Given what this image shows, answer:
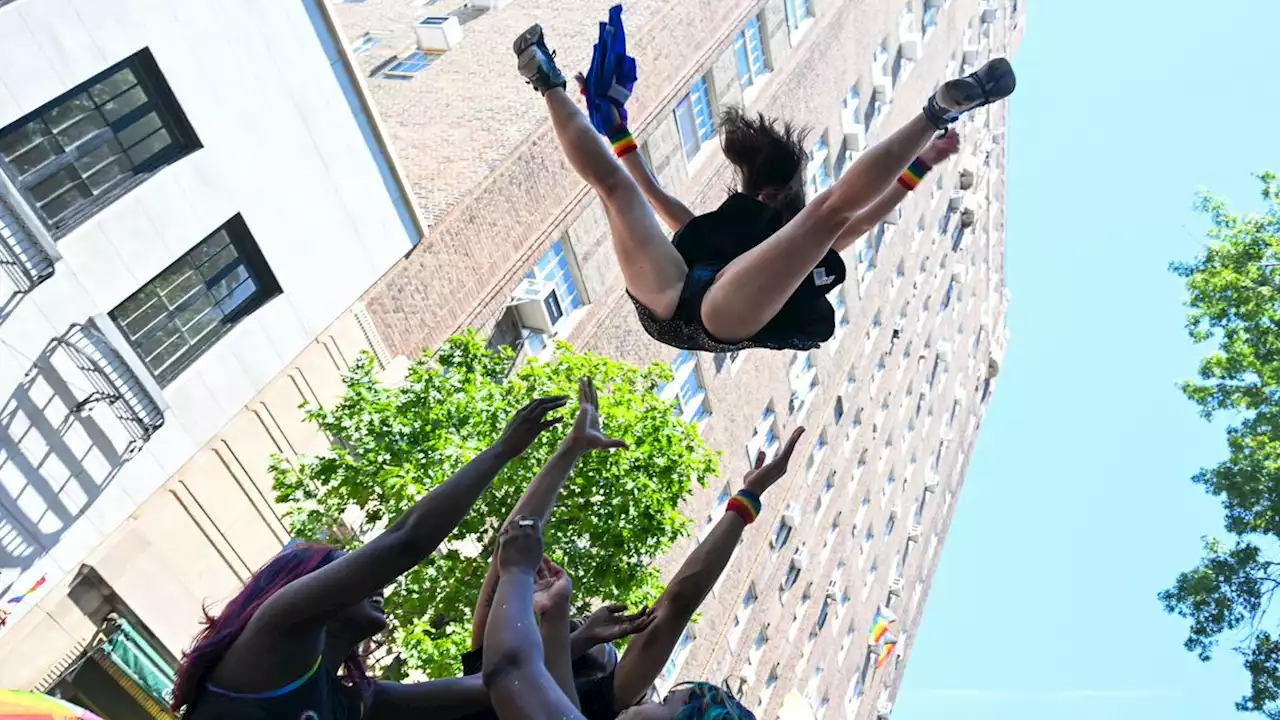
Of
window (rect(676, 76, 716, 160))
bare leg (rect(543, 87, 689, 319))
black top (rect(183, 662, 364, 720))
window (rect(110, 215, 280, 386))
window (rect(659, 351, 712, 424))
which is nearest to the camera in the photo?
black top (rect(183, 662, 364, 720))

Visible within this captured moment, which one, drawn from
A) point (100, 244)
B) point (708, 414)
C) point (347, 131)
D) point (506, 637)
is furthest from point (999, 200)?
point (506, 637)

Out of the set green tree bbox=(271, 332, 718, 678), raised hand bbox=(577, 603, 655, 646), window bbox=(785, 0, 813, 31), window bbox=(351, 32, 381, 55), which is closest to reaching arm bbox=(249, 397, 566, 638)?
raised hand bbox=(577, 603, 655, 646)

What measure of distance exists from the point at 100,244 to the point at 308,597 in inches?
330

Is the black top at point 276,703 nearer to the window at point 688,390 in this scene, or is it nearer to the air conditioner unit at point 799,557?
the window at point 688,390

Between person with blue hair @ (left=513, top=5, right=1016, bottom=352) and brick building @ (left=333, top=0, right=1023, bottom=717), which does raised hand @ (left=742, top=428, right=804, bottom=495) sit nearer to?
person with blue hair @ (left=513, top=5, right=1016, bottom=352)

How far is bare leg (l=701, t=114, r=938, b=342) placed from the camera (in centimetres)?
418

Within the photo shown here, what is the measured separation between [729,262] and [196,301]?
8.26 metres

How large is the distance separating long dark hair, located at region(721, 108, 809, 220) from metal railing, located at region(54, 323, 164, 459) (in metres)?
7.49

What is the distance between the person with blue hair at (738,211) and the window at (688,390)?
49.8 ft

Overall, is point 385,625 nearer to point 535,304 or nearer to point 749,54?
point 535,304

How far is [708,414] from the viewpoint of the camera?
22.4 metres

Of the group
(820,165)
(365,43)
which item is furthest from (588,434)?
(820,165)

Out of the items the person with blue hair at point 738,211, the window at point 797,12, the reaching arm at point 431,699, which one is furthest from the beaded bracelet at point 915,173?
the window at point 797,12

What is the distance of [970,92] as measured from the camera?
4152 millimetres
